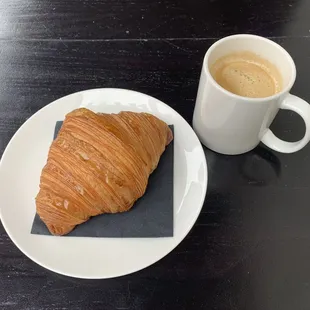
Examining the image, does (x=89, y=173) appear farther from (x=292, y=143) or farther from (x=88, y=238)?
(x=292, y=143)

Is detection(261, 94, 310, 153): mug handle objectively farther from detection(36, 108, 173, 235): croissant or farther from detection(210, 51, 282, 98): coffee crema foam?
detection(36, 108, 173, 235): croissant

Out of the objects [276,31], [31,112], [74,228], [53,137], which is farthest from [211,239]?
[276,31]

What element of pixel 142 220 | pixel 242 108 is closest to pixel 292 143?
pixel 242 108

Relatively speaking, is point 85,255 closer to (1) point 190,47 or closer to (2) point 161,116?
(2) point 161,116

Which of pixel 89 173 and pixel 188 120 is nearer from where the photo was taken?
pixel 89 173

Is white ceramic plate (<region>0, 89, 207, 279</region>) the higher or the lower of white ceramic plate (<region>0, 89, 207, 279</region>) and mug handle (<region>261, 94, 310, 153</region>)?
the lower

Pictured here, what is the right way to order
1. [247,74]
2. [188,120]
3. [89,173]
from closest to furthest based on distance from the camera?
[89,173], [247,74], [188,120]

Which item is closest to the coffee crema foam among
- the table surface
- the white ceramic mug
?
the white ceramic mug
